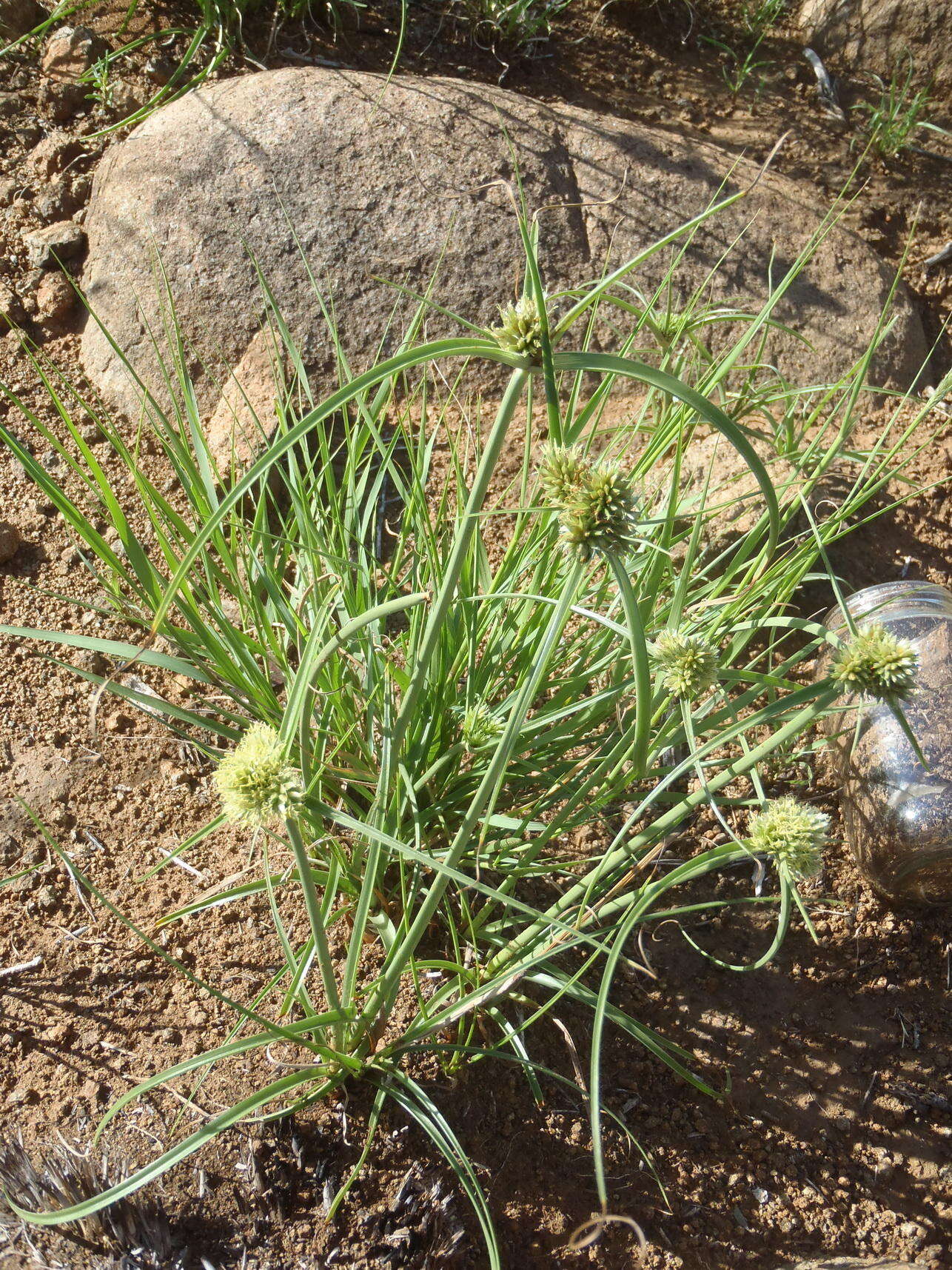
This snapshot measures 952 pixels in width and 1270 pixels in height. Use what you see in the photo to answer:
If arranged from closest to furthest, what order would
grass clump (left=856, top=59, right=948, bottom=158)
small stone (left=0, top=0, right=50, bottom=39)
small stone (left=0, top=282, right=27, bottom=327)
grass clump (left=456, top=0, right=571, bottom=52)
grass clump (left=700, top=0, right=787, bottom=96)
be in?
small stone (left=0, top=282, right=27, bottom=327) → small stone (left=0, top=0, right=50, bottom=39) → grass clump (left=456, top=0, right=571, bottom=52) → grass clump (left=856, top=59, right=948, bottom=158) → grass clump (left=700, top=0, right=787, bottom=96)

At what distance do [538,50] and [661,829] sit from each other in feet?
8.15

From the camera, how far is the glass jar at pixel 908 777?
4.91 feet

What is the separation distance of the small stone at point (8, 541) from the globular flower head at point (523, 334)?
1.32 metres

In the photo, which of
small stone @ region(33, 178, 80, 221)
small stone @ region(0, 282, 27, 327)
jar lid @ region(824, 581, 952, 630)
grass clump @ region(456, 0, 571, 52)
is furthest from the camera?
grass clump @ region(456, 0, 571, 52)

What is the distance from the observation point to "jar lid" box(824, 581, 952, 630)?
5.43ft

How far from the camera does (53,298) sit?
203cm

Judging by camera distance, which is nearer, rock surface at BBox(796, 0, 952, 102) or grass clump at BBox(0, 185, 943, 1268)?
grass clump at BBox(0, 185, 943, 1268)

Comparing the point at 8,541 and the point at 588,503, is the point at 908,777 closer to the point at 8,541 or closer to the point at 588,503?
the point at 588,503

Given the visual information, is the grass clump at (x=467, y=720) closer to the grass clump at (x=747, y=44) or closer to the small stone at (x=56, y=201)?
the small stone at (x=56, y=201)

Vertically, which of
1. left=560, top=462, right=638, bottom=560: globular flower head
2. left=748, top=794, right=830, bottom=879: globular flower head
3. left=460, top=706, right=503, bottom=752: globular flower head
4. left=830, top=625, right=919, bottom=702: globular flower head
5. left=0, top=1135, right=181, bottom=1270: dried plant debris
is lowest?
left=0, top=1135, right=181, bottom=1270: dried plant debris

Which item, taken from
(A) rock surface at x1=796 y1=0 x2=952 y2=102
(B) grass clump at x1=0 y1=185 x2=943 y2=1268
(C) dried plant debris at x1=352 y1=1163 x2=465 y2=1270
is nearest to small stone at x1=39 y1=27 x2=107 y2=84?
(B) grass clump at x1=0 y1=185 x2=943 y2=1268

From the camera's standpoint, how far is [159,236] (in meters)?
2.01

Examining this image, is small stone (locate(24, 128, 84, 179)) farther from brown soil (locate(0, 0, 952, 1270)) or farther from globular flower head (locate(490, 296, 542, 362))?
globular flower head (locate(490, 296, 542, 362))

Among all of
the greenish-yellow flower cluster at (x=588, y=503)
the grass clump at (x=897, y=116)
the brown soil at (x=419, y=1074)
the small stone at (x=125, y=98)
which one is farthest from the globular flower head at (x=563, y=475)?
the grass clump at (x=897, y=116)
